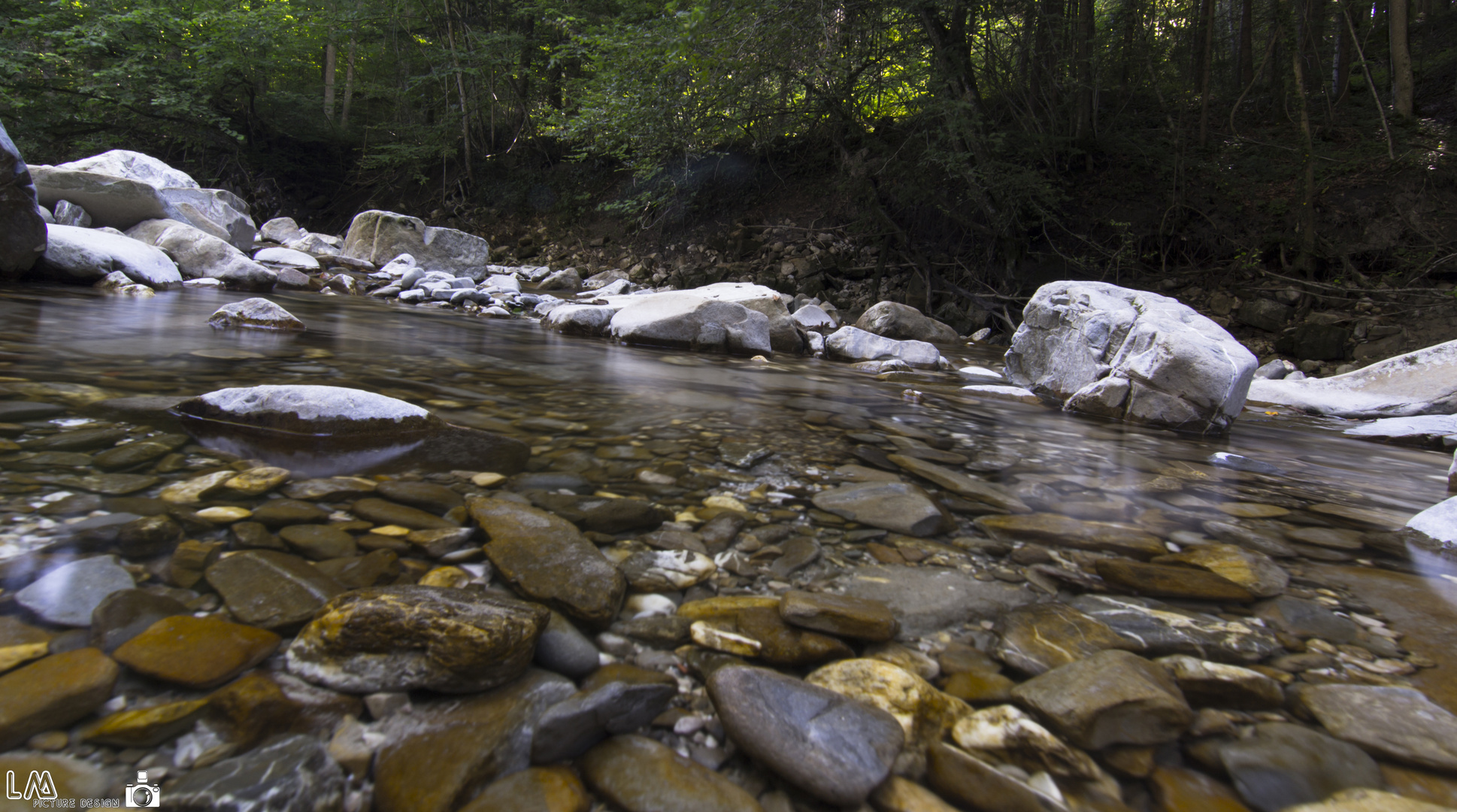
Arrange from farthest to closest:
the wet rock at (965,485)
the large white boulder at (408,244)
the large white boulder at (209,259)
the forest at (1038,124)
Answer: the large white boulder at (408,244), the large white boulder at (209,259), the forest at (1038,124), the wet rock at (965,485)

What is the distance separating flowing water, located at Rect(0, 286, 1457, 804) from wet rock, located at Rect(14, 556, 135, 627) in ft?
0.12

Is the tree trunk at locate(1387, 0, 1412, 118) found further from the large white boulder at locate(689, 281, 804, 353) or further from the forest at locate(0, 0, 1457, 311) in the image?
the large white boulder at locate(689, 281, 804, 353)

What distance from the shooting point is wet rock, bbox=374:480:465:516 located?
4.92ft

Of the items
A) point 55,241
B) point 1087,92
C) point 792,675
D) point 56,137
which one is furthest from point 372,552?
point 56,137

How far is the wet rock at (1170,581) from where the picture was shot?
1.38 meters

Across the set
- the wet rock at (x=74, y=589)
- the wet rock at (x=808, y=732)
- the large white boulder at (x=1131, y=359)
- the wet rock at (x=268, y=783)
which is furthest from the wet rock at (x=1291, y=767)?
the large white boulder at (x=1131, y=359)

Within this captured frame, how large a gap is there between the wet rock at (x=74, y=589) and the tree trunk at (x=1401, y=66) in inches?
484

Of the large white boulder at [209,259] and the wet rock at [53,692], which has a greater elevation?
the large white boulder at [209,259]

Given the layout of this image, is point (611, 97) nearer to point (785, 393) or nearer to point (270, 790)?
point (785, 393)

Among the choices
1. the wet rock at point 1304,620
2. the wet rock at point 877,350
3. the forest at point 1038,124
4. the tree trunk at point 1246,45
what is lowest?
the wet rock at point 1304,620

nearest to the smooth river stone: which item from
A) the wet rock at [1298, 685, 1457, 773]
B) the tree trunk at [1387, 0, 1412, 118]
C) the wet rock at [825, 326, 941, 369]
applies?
the wet rock at [1298, 685, 1457, 773]

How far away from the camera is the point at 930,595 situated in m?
1.31
